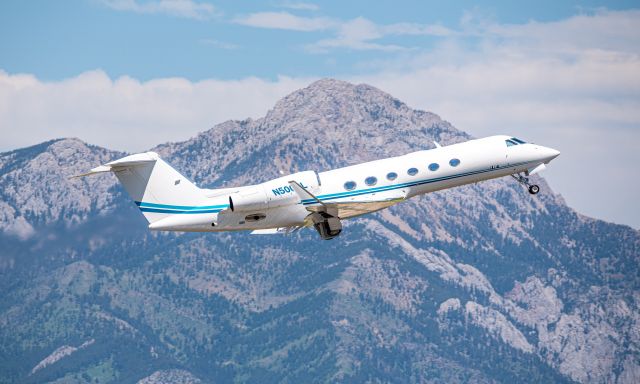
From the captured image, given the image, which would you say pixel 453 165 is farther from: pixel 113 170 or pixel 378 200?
pixel 113 170

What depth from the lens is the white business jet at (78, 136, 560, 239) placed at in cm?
7444

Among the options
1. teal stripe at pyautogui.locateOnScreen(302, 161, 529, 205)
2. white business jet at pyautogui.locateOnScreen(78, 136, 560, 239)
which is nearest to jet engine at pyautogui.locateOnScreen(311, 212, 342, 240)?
white business jet at pyautogui.locateOnScreen(78, 136, 560, 239)

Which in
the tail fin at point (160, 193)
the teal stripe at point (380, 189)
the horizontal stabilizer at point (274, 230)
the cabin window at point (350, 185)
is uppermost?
the tail fin at point (160, 193)

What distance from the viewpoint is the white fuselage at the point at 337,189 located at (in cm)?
7444

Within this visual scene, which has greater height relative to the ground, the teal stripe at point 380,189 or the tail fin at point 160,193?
the tail fin at point 160,193

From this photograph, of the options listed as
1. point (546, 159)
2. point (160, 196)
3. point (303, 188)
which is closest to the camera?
point (303, 188)

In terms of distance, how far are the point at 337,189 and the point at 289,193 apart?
2987 millimetres

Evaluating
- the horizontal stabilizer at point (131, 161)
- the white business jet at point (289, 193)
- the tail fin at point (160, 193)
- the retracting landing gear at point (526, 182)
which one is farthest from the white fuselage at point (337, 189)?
the retracting landing gear at point (526, 182)

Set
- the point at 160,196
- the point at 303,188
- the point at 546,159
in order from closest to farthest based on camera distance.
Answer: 1. the point at 303,188
2. the point at 160,196
3. the point at 546,159

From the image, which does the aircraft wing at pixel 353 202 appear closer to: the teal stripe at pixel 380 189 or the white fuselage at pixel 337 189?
the white fuselage at pixel 337 189

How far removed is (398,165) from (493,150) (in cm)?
706

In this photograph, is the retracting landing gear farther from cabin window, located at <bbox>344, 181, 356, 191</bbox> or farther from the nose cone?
cabin window, located at <bbox>344, 181, 356, 191</bbox>

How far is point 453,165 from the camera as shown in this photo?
78.1 m

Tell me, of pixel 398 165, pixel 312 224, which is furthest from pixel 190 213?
pixel 398 165
